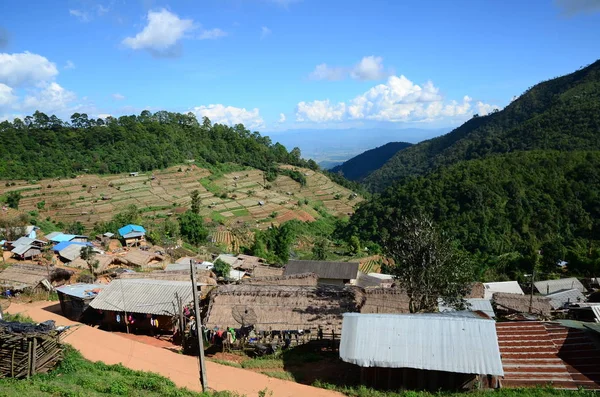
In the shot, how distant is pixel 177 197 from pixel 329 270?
33.2 m

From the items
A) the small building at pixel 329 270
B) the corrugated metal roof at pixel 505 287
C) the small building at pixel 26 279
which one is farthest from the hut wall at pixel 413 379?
the corrugated metal roof at pixel 505 287

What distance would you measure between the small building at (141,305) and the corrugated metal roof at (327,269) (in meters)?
12.0

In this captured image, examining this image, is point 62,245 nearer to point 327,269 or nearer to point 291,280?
point 327,269

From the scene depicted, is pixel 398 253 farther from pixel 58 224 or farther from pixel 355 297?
pixel 58 224

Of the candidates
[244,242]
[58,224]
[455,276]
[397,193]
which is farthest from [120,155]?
[455,276]

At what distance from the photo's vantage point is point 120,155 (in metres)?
63.9

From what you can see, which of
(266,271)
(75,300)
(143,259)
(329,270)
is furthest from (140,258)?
(329,270)

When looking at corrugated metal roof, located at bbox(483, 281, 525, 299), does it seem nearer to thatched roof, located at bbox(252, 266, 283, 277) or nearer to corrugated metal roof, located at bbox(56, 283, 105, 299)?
thatched roof, located at bbox(252, 266, 283, 277)

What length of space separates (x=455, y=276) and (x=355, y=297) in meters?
4.04

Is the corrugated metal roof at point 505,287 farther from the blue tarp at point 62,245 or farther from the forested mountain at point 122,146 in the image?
the forested mountain at point 122,146

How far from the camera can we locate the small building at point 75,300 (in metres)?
18.2

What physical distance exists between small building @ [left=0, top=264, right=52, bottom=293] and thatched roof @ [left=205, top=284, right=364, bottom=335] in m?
11.3

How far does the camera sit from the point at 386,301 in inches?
699

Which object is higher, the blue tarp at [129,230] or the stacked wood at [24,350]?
the stacked wood at [24,350]
